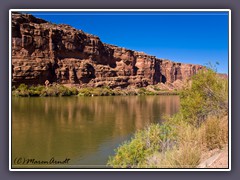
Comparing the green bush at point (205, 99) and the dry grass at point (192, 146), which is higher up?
the green bush at point (205, 99)

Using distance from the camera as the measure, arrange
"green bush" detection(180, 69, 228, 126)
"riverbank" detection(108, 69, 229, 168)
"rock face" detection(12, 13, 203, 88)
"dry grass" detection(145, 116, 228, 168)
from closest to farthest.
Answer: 1. "dry grass" detection(145, 116, 228, 168)
2. "riverbank" detection(108, 69, 229, 168)
3. "green bush" detection(180, 69, 228, 126)
4. "rock face" detection(12, 13, 203, 88)

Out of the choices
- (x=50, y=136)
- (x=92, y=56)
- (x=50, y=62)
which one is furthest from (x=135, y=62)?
(x=50, y=136)

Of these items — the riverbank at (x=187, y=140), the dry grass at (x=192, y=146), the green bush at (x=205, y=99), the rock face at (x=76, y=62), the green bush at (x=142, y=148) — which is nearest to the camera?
the dry grass at (x=192, y=146)

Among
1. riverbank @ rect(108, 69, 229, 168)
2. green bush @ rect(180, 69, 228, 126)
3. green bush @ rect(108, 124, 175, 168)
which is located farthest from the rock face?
green bush @ rect(108, 124, 175, 168)

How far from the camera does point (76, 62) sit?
200 feet

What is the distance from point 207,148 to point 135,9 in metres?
3.55

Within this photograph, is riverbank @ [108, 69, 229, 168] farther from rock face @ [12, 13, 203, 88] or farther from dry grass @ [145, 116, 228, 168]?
rock face @ [12, 13, 203, 88]

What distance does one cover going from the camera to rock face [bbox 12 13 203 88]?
128ft

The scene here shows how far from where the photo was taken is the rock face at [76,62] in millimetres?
38875

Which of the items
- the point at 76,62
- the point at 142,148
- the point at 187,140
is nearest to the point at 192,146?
the point at 187,140

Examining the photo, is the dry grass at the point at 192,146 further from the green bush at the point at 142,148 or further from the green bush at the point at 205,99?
the green bush at the point at 205,99

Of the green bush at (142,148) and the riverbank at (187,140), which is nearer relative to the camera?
the riverbank at (187,140)

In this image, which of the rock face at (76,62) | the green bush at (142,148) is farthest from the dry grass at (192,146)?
the rock face at (76,62)
